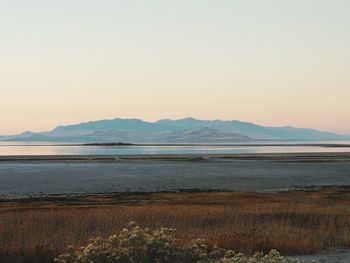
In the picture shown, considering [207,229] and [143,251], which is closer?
[143,251]

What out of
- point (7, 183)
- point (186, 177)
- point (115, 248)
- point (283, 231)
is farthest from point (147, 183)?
point (115, 248)

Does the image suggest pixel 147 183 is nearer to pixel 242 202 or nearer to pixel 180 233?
pixel 242 202

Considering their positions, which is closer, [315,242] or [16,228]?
[315,242]

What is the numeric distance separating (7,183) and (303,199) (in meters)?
33.4

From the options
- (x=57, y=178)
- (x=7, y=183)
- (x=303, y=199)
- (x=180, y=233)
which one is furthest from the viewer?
(x=57, y=178)

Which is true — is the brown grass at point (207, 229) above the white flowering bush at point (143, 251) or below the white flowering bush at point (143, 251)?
below

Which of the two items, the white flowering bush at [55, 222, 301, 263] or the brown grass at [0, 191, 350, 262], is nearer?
the white flowering bush at [55, 222, 301, 263]

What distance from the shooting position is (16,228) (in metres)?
20.2

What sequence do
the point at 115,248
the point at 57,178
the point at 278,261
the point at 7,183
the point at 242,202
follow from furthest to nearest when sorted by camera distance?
the point at 57,178 < the point at 7,183 < the point at 242,202 < the point at 115,248 < the point at 278,261

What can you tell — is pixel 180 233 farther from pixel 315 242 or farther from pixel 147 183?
pixel 147 183

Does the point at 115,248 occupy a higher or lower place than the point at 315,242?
higher

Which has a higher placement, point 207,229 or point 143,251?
point 143,251

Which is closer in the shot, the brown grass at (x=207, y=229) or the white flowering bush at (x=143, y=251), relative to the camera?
the white flowering bush at (x=143, y=251)

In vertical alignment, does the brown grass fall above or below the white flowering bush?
below
